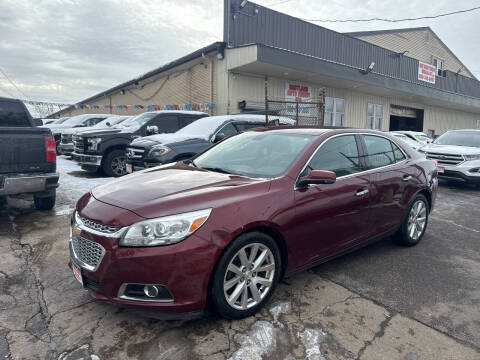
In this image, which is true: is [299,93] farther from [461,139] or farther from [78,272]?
[78,272]


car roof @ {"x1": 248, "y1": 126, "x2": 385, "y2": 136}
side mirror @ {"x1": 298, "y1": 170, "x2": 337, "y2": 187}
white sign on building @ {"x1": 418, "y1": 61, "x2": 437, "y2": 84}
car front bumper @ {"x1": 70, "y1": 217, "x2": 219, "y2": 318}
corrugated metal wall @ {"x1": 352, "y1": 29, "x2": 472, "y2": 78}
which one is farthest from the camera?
corrugated metal wall @ {"x1": 352, "y1": 29, "x2": 472, "y2": 78}

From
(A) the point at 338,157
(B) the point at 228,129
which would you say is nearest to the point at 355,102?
(B) the point at 228,129

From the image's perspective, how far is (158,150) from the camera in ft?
21.0

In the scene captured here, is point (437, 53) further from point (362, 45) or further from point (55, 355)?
point (55, 355)

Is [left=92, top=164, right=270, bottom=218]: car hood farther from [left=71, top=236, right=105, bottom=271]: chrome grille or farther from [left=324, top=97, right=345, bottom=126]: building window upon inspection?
[left=324, top=97, right=345, bottom=126]: building window

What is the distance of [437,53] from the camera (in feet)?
85.9

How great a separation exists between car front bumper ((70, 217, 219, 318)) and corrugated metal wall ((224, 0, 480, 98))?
11585 millimetres

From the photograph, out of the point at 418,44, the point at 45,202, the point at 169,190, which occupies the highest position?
the point at 418,44

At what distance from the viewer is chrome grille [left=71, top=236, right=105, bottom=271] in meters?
2.43

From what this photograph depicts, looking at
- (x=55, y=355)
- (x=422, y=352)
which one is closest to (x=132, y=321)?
(x=55, y=355)

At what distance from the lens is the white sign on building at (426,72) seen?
20.4 meters

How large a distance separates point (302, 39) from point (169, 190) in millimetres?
13776

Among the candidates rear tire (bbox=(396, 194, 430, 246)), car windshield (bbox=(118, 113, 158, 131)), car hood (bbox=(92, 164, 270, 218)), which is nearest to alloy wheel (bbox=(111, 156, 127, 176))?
car windshield (bbox=(118, 113, 158, 131))

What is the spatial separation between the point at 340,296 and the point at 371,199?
43.4 inches
